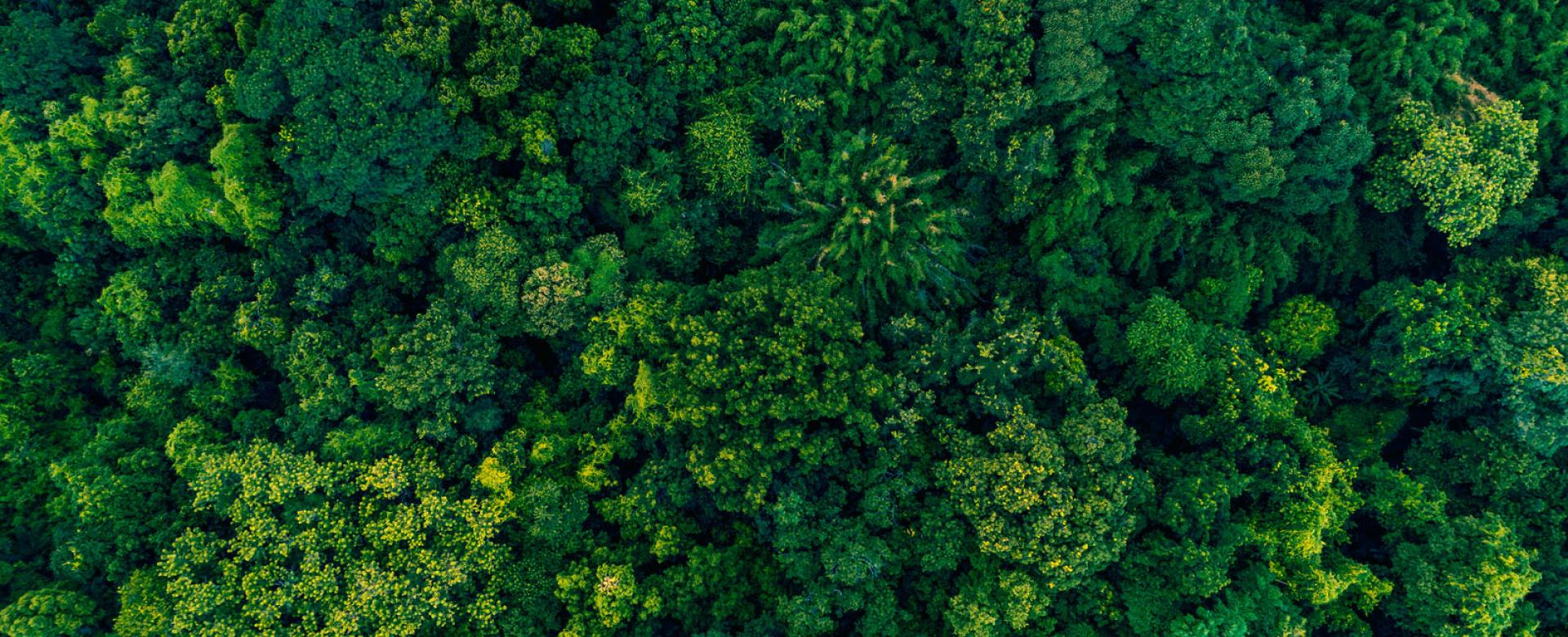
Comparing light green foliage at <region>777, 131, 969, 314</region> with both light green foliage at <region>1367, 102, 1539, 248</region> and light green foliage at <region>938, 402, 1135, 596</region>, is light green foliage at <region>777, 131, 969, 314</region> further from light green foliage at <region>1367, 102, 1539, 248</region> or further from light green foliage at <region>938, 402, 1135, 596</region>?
light green foliage at <region>1367, 102, 1539, 248</region>

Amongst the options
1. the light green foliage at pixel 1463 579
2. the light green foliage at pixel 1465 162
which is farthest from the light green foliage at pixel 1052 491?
the light green foliage at pixel 1465 162

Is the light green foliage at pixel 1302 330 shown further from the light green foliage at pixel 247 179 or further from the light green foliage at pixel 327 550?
the light green foliage at pixel 247 179

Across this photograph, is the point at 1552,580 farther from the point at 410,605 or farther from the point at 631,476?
the point at 410,605

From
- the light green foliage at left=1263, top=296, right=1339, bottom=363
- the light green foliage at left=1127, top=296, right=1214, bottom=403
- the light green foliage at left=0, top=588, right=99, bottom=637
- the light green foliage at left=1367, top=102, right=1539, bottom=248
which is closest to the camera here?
the light green foliage at left=0, top=588, right=99, bottom=637

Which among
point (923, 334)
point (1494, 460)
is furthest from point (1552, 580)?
point (923, 334)

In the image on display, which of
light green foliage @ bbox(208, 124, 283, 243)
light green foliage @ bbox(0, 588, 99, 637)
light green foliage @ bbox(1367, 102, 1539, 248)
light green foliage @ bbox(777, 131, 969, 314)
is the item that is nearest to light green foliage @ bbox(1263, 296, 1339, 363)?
light green foliage @ bbox(1367, 102, 1539, 248)

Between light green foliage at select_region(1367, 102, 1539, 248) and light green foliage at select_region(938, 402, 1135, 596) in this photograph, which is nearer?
light green foliage at select_region(938, 402, 1135, 596)
